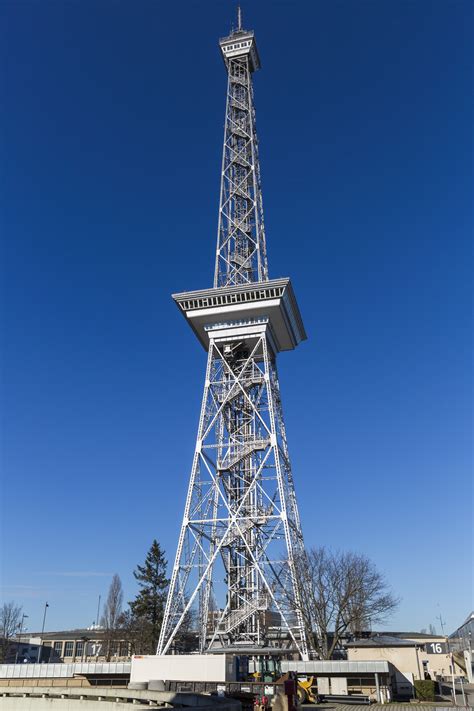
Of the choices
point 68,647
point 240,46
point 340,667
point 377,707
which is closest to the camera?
point 377,707

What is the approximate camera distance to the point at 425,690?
33.1 meters

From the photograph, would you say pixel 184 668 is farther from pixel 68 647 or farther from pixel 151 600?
pixel 68 647

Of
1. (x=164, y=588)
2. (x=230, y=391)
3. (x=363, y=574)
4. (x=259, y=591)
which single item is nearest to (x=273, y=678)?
(x=259, y=591)

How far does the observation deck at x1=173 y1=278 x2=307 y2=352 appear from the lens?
156 ft

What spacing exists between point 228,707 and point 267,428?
94.7 feet

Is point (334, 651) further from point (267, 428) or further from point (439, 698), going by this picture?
point (267, 428)

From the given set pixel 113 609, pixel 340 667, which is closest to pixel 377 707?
pixel 340 667

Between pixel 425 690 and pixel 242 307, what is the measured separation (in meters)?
30.1

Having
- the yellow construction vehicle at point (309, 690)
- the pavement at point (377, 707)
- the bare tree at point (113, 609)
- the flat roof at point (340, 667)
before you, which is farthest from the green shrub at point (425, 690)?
the bare tree at point (113, 609)

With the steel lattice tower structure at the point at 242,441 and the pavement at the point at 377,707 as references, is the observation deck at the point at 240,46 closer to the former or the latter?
the steel lattice tower structure at the point at 242,441

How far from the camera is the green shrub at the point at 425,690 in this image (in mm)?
32906

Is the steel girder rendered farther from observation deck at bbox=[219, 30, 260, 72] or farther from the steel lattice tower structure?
observation deck at bbox=[219, 30, 260, 72]

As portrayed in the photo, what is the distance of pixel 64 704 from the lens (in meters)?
25.4

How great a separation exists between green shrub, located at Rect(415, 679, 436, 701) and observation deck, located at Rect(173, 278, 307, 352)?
28088mm
